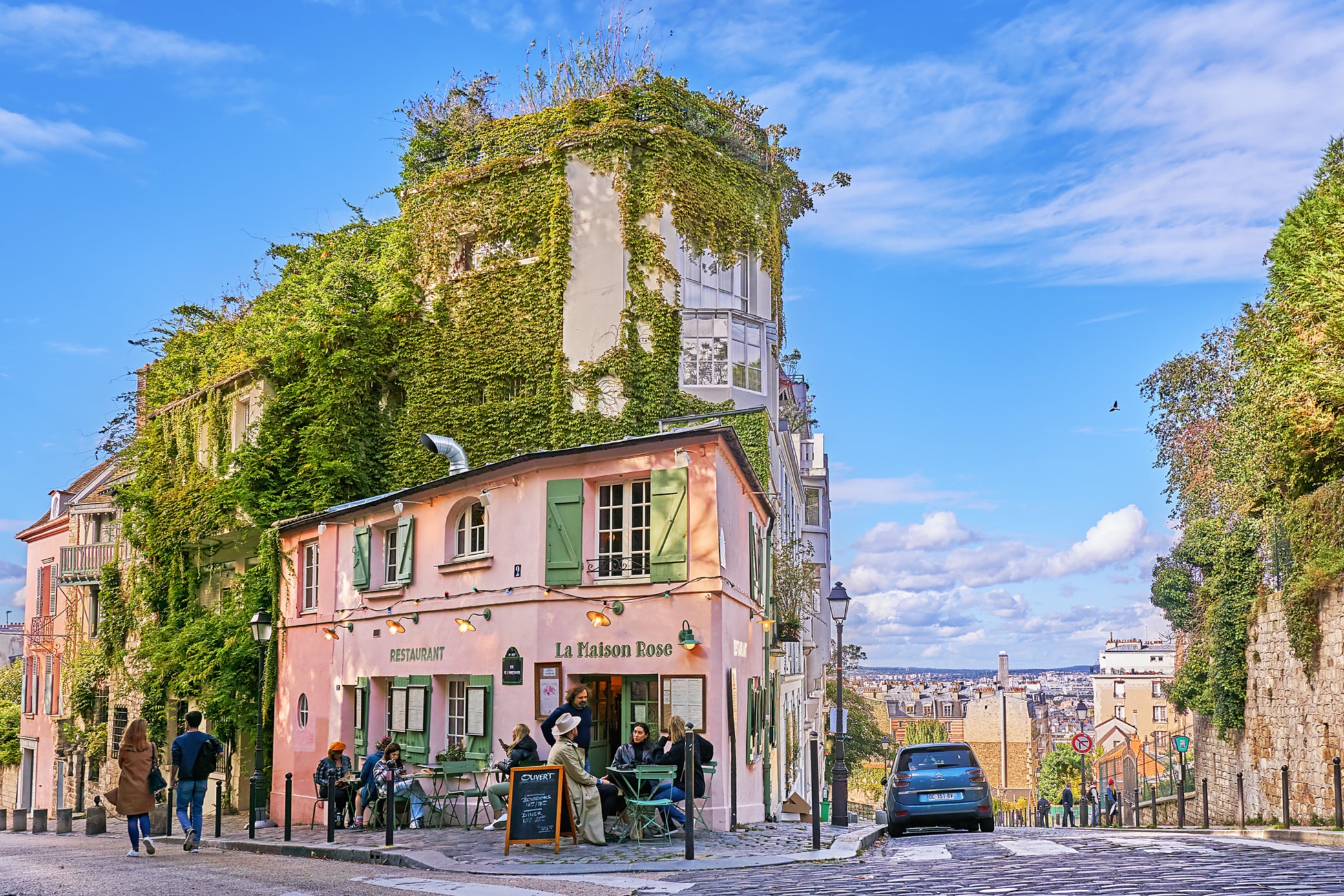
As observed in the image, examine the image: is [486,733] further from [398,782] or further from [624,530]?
[624,530]

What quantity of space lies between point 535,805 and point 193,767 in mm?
4674

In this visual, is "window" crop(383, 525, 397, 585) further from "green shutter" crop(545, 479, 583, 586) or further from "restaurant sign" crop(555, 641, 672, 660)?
"restaurant sign" crop(555, 641, 672, 660)

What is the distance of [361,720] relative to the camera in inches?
854

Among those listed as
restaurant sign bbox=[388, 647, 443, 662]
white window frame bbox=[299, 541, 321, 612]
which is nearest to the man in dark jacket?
restaurant sign bbox=[388, 647, 443, 662]

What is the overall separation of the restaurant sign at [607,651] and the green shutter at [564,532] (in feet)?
3.06

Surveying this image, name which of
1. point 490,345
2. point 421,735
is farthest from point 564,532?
point 490,345

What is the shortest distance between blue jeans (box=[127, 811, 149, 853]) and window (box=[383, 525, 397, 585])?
7.28 meters

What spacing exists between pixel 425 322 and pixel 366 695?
12.3m

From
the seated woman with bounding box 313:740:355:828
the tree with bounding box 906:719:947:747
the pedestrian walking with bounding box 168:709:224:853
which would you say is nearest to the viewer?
the pedestrian walking with bounding box 168:709:224:853

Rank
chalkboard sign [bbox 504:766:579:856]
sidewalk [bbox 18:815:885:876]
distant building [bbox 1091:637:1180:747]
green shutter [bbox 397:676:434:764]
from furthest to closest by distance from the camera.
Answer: distant building [bbox 1091:637:1180:747], green shutter [bbox 397:676:434:764], chalkboard sign [bbox 504:766:579:856], sidewalk [bbox 18:815:885:876]

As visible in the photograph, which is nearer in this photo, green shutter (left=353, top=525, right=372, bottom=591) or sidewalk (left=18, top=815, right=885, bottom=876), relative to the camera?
sidewalk (left=18, top=815, right=885, bottom=876)

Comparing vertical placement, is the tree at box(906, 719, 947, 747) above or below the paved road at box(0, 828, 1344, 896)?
below

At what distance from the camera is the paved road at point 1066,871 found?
863 cm

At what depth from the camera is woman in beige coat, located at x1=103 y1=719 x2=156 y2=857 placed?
1419 centimetres
